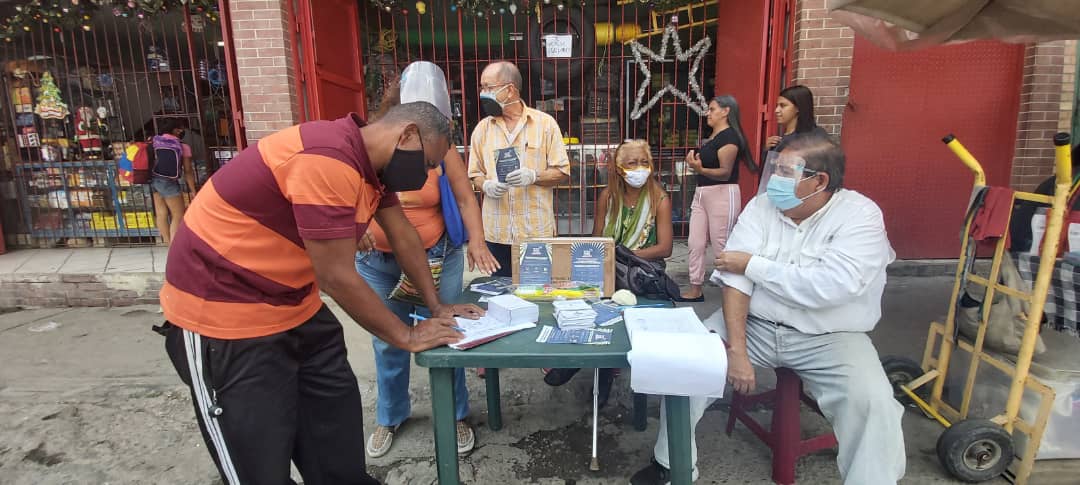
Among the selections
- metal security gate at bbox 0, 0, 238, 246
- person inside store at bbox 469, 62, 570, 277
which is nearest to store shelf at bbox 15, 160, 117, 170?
metal security gate at bbox 0, 0, 238, 246

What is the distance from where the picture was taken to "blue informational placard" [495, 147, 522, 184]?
289 cm

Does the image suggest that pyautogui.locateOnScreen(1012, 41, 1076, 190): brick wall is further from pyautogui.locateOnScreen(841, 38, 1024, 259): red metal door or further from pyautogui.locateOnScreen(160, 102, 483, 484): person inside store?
pyautogui.locateOnScreen(160, 102, 483, 484): person inside store

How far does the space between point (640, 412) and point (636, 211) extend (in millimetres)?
1083

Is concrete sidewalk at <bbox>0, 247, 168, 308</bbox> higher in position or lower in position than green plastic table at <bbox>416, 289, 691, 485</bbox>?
lower

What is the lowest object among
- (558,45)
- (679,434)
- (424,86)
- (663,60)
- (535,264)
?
(679,434)

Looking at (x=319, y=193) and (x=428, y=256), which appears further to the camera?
(x=428, y=256)

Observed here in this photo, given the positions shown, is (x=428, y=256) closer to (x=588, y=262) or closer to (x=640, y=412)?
(x=588, y=262)

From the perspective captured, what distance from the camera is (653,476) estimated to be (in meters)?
2.27

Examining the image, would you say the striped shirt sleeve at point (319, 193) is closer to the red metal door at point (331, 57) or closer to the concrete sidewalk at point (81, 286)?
the red metal door at point (331, 57)

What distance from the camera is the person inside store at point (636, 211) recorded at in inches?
119

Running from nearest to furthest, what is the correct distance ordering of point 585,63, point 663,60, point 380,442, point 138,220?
point 380,442
point 663,60
point 138,220
point 585,63

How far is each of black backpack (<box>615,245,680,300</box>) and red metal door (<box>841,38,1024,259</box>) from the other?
3387mm

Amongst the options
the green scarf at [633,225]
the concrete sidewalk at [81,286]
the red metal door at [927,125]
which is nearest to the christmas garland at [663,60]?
the red metal door at [927,125]

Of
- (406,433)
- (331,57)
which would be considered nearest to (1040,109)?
(406,433)
